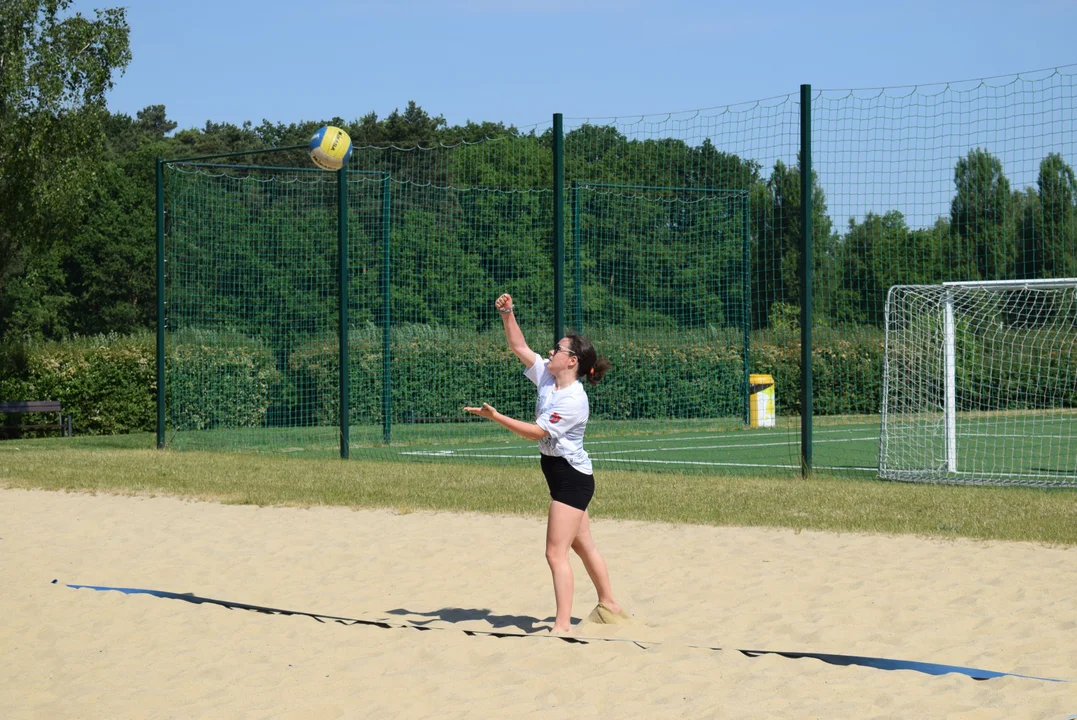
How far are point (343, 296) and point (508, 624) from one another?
31.0ft

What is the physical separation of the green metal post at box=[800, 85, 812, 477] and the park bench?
13296 millimetres

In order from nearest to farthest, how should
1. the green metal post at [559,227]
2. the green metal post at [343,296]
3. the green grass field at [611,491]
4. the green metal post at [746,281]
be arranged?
1. the green grass field at [611,491]
2. the green metal post at [559,227]
3. the green metal post at [343,296]
4. the green metal post at [746,281]

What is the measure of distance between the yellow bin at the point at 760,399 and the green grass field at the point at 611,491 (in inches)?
310

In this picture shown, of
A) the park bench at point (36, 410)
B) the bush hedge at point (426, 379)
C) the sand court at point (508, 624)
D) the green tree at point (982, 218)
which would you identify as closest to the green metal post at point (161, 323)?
the bush hedge at point (426, 379)

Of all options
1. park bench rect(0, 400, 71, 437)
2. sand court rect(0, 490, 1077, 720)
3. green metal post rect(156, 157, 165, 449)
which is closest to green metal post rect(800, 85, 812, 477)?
sand court rect(0, 490, 1077, 720)

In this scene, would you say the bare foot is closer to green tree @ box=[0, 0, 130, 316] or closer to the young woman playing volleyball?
the young woman playing volleyball

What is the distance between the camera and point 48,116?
17.6 metres

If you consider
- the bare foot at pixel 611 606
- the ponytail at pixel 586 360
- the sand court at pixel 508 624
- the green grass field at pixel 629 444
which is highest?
the ponytail at pixel 586 360

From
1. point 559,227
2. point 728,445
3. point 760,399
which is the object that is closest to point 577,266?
point 559,227

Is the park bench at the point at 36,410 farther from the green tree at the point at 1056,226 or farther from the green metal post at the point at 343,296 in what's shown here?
the green tree at the point at 1056,226

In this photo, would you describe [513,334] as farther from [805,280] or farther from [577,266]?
[577,266]

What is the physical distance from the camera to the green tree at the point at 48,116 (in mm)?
17438

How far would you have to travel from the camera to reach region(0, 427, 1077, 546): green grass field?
9.09m

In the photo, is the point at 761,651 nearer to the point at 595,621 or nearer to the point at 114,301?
the point at 595,621
